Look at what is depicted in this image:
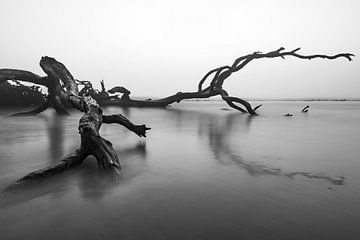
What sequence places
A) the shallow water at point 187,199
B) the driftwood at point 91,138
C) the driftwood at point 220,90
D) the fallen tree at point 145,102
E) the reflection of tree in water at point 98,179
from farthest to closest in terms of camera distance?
the driftwood at point 220,90 → the fallen tree at point 145,102 → the driftwood at point 91,138 → the reflection of tree in water at point 98,179 → the shallow water at point 187,199

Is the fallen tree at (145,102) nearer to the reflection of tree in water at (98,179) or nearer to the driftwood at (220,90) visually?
the driftwood at (220,90)

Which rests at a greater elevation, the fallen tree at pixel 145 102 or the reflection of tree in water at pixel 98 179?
the fallen tree at pixel 145 102

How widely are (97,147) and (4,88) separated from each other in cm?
1355

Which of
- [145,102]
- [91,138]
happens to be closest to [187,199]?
[91,138]

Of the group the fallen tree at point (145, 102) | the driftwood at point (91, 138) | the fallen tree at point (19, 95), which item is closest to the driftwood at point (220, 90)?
the fallen tree at point (145, 102)

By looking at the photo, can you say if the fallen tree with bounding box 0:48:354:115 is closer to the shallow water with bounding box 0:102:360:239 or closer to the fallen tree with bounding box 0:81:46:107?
the fallen tree with bounding box 0:81:46:107

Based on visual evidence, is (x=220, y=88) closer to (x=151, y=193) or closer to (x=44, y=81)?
(x=44, y=81)

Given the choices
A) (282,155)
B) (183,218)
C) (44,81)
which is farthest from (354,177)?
(44,81)

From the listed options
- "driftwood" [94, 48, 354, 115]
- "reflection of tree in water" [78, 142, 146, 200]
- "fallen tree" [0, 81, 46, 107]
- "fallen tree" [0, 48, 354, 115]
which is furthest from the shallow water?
"fallen tree" [0, 81, 46, 107]

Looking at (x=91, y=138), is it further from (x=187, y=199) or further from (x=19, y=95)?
(x=19, y=95)

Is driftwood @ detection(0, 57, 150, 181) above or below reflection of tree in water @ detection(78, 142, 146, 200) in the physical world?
above

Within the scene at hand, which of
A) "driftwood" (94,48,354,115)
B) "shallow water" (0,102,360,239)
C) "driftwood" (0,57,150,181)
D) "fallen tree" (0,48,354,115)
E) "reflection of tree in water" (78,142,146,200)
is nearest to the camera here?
"shallow water" (0,102,360,239)

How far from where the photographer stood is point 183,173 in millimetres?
2416

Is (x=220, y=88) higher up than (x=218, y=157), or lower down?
higher up
